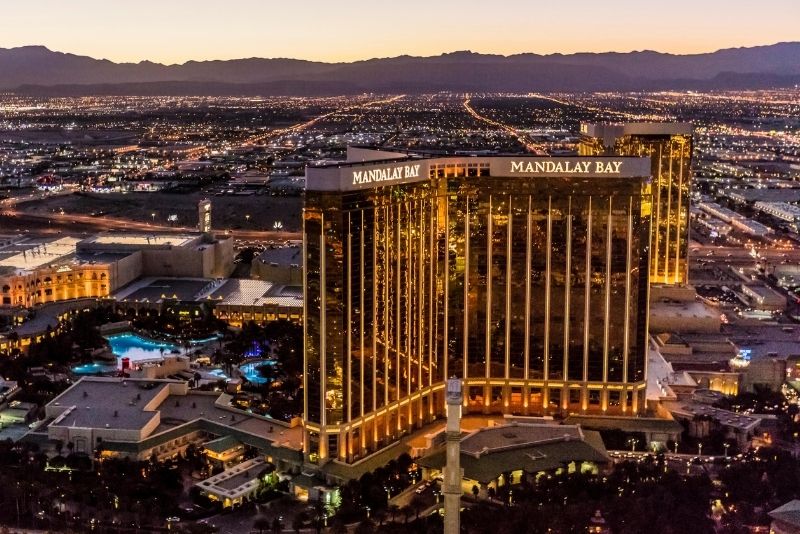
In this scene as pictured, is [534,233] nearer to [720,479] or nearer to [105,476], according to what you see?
[720,479]

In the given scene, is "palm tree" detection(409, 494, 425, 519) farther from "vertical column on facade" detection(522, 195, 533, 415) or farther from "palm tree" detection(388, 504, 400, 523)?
"vertical column on facade" detection(522, 195, 533, 415)

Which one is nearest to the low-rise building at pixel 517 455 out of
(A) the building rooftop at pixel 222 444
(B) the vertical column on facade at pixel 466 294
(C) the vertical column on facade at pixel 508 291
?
(C) the vertical column on facade at pixel 508 291

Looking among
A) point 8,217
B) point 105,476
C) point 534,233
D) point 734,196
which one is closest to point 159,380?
point 105,476

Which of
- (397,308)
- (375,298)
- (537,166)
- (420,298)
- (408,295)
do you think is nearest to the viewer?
(375,298)

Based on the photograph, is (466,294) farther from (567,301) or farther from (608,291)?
(608,291)

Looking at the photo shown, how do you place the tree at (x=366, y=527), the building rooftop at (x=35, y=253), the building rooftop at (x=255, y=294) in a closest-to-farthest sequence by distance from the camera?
1. the tree at (x=366, y=527)
2. the building rooftop at (x=255, y=294)
3. the building rooftop at (x=35, y=253)

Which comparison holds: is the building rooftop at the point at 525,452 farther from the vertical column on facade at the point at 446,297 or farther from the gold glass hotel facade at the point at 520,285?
the vertical column on facade at the point at 446,297

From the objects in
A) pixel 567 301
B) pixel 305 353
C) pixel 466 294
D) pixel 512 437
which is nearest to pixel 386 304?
pixel 305 353
